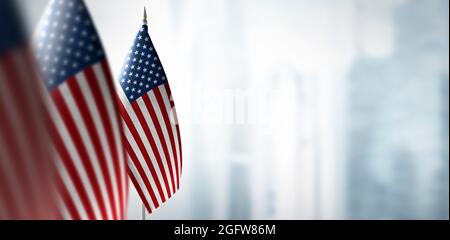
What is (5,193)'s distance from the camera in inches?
32.1

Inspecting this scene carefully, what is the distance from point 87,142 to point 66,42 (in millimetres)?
308

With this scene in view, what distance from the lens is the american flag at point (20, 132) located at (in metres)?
0.74

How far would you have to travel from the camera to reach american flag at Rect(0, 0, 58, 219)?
0.74 metres

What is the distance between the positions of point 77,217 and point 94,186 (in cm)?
11

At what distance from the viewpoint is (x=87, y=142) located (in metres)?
1.01

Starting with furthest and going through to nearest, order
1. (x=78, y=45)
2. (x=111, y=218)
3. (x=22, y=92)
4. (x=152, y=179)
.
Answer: (x=152, y=179) → (x=111, y=218) → (x=78, y=45) → (x=22, y=92)

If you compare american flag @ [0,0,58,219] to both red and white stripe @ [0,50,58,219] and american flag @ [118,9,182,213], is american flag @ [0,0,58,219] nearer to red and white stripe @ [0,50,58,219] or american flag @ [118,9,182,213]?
red and white stripe @ [0,50,58,219]

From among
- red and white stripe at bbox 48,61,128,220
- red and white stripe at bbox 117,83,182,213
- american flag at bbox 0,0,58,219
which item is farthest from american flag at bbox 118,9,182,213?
american flag at bbox 0,0,58,219

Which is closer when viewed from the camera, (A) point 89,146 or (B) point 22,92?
(B) point 22,92

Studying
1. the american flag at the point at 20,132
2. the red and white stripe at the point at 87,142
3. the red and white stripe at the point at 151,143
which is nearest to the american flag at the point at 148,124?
the red and white stripe at the point at 151,143

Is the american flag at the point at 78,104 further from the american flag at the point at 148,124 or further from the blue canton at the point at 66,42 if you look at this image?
the american flag at the point at 148,124

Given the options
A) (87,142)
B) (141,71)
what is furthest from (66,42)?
(141,71)

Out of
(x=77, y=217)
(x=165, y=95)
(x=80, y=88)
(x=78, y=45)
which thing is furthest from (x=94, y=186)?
(x=165, y=95)
